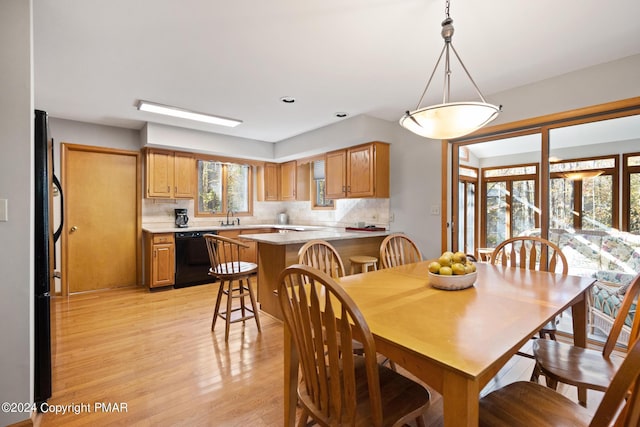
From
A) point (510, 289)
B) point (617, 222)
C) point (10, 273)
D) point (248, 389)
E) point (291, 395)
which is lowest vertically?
point (248, 389)

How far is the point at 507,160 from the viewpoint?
341 cm

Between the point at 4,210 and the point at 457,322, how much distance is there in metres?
2.25

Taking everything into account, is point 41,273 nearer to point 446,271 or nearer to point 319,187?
point 446,271

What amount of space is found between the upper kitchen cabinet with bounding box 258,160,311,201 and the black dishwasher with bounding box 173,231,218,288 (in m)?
1.74

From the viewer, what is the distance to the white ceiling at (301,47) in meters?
1.86

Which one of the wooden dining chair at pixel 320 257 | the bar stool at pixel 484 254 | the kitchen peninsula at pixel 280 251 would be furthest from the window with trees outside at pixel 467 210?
the wooden dining chair at pixel 320 257

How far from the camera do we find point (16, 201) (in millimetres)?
1591

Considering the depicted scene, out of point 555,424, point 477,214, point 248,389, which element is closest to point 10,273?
point 248,389

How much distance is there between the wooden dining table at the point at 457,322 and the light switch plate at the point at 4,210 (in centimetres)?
158

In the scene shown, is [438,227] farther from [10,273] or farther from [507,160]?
[10,273]

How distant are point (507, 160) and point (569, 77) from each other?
95 cm

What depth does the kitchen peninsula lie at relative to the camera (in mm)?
3125

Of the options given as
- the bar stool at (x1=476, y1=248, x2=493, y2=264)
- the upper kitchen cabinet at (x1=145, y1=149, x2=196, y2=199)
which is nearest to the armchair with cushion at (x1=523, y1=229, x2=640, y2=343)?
the bar stool at (x1=476, y1=248, x2=493, y2=264)

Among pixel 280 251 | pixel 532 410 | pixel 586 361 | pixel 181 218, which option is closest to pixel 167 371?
pixel 280 251
